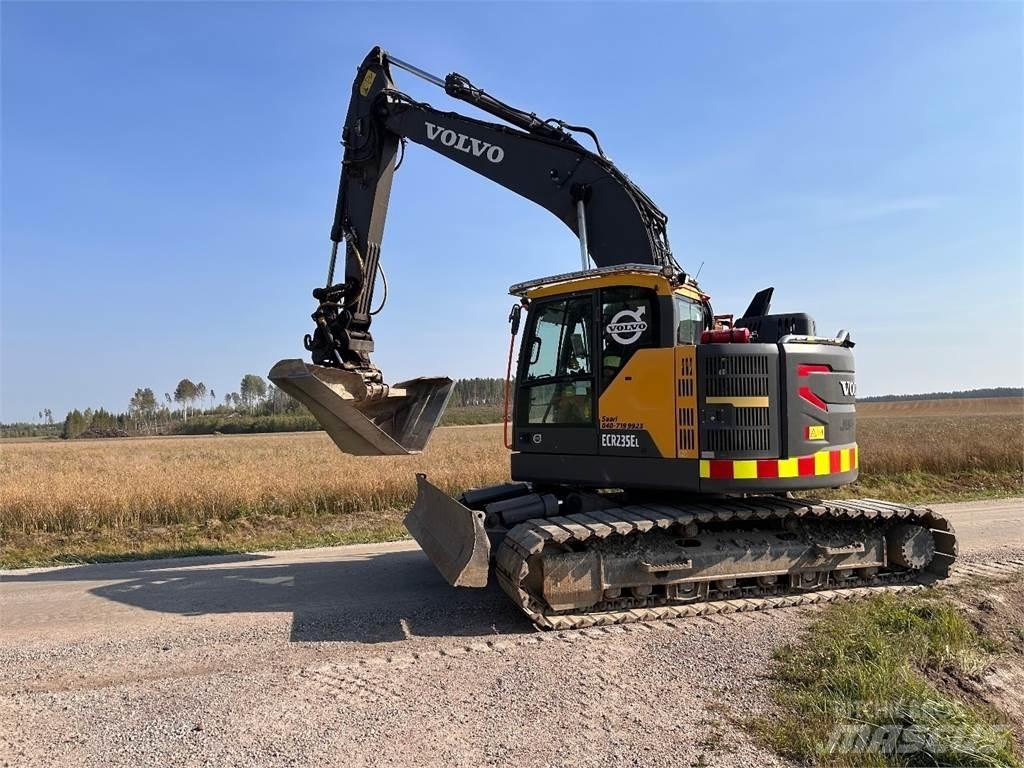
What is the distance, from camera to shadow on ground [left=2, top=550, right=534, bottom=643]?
6.18 metres

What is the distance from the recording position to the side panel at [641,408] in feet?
21.9

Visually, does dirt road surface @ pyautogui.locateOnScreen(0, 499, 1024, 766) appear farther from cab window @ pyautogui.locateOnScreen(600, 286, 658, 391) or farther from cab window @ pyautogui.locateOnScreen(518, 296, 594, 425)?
cab window @ pyautogui.locateOnScreen(600, 286, 658, 391)

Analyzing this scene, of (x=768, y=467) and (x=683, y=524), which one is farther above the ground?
(x=768, y=467)

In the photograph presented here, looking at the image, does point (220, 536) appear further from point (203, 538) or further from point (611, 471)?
point (611, 471)

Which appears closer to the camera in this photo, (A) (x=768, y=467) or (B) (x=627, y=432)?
(A) (x=768, y=467)

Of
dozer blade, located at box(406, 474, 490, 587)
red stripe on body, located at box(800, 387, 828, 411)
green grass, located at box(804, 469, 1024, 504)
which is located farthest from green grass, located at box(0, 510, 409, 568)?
green grass, located at box(804, 469, 1024, 504)

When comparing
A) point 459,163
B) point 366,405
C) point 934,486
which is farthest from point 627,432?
point 934,486

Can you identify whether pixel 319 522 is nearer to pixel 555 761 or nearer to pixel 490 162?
pixel 490 162

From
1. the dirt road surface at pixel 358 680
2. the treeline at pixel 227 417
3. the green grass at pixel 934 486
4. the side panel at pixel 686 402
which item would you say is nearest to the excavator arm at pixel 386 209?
the side panel at pixel 686 402

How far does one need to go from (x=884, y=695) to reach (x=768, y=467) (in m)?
2.53

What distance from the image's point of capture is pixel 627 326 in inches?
273

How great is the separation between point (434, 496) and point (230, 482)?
26.6 feet

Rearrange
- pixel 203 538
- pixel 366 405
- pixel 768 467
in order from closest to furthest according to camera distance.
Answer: pixel 768 467, pixel 366 405, pixel 203 538

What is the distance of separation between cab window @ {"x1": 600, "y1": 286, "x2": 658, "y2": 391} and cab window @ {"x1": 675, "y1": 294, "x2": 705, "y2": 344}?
0.27m
